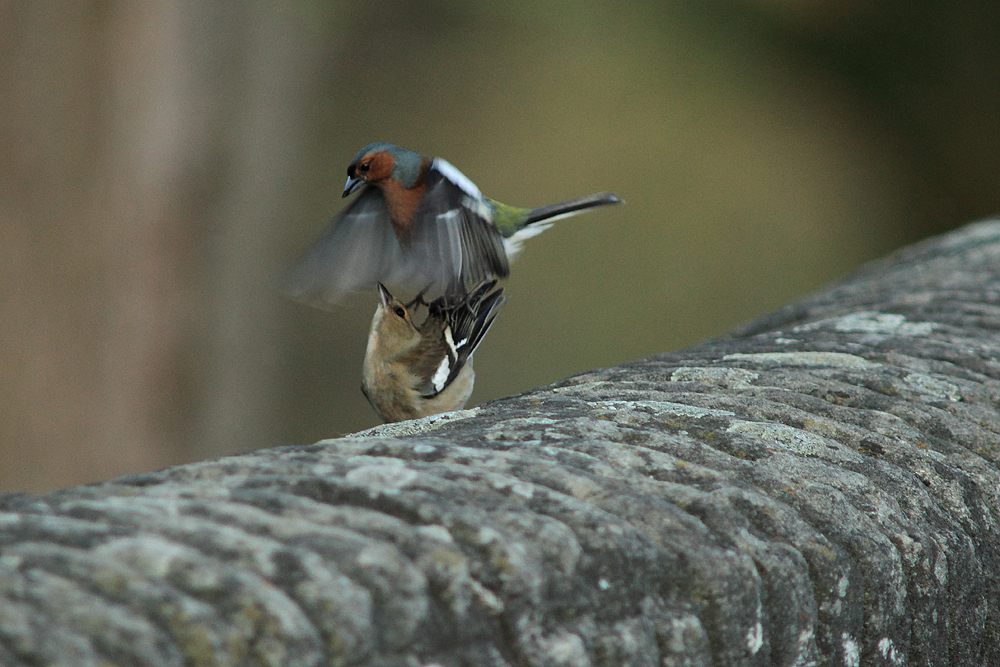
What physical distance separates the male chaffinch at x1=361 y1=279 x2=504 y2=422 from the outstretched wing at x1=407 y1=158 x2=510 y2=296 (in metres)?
0.10

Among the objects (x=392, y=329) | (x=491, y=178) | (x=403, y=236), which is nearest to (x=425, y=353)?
(x=392, y=329)

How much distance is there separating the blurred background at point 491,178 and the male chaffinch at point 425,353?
253cm

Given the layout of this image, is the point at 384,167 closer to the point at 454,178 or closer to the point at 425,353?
the point at 454,178

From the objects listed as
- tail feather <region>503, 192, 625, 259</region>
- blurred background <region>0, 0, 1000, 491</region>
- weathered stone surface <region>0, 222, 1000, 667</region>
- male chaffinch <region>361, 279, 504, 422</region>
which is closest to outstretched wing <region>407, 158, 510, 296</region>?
male chaffinch <region>361, 279, 504, 422</region>

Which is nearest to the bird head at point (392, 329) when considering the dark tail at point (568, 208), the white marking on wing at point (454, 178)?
the white marking on wing at point (454, 178)

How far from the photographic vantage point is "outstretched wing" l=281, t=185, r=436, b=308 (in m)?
1.78

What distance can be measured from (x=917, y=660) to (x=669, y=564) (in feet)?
1.09

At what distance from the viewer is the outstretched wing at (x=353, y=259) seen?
1.78 meters

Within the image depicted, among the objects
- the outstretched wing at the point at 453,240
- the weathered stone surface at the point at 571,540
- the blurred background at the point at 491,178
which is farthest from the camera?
the blurred background at the point at 491,178

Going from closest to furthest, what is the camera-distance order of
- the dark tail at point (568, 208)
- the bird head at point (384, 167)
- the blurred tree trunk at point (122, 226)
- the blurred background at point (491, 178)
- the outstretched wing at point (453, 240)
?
the outstretched wing at point (453, 240), the bird head at point (384, 167), the dark tail at point (568, 208), the blurred tree trunk at point (122, 226), the blurred background at point (491, 178)

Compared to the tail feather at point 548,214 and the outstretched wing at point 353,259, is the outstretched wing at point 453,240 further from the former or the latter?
the tail feather at point 548,214

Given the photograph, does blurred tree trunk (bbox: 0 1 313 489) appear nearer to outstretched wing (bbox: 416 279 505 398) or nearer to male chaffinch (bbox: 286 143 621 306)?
male chaffinch (bbox: 286 143 621 306)

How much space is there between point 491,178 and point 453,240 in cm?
344

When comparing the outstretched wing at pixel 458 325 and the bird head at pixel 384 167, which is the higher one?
the bird head at pixel 384 167
